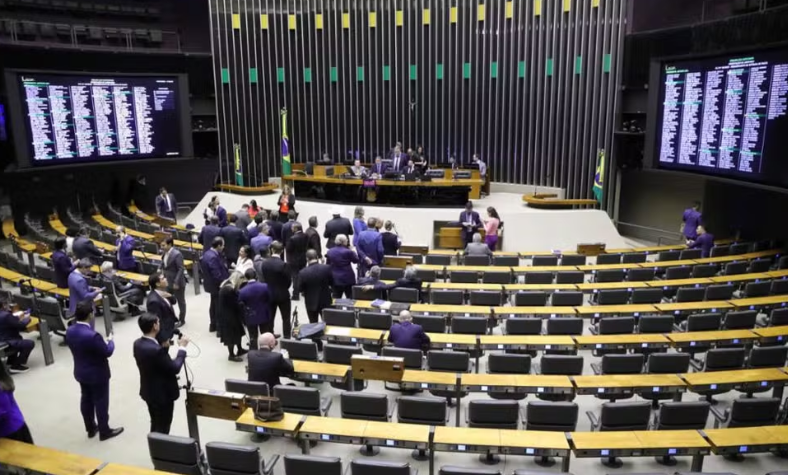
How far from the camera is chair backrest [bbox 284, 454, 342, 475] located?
13.7ft

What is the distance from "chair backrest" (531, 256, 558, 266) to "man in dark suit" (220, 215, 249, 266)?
17.6 feet

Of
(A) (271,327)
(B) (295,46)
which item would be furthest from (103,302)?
(B) (295,46)

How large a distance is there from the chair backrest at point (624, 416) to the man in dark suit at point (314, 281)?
155 inches

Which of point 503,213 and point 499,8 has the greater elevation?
point 499,8

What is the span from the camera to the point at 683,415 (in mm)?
5258

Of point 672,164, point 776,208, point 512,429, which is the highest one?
point 672,164

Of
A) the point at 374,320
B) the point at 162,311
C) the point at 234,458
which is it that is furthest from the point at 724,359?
the point at 162,311

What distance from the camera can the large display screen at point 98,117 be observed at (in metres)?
13.7

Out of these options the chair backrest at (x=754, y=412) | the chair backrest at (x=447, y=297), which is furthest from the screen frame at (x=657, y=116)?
the chair backrest at (x=754, y=412)

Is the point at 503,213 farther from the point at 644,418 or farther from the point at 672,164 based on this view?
the point at 644,418

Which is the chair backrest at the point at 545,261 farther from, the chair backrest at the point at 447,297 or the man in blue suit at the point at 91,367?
the man in blue suit at the point at 91,367

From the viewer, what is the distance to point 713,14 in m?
13.7

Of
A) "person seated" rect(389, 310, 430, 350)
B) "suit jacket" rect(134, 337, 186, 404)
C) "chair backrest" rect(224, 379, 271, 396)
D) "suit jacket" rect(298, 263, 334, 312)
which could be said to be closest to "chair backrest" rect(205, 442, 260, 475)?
"suit jacket" rect(134, 337, 186, 404)

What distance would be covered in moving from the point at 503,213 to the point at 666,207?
4.99m
